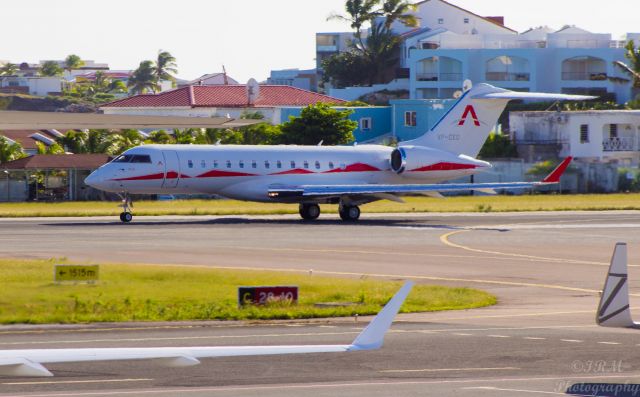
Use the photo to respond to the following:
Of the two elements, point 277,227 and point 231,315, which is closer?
point 231,315

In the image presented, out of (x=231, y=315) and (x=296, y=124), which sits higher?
(x=296, y=124)

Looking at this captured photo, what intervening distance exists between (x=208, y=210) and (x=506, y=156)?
35.1 m

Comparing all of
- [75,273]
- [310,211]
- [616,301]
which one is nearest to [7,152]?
[310,211]

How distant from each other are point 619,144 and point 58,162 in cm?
4016

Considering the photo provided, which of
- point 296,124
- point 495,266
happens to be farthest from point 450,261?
point 296,124

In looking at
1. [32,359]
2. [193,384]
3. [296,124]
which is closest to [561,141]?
[296,124]

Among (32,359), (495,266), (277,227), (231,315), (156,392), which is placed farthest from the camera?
(277,227)

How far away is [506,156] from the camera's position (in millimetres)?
90750

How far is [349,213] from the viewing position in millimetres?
54188

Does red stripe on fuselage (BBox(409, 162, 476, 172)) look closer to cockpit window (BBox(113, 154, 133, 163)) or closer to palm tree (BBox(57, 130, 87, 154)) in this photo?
cockpit window (BBox(113, 154, 133, 163))

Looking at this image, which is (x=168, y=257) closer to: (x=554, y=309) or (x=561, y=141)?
(x=554, y=309)

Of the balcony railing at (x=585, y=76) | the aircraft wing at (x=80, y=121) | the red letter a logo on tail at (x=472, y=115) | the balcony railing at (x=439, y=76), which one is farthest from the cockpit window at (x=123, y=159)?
the balcony railing at (x=585, y=76)

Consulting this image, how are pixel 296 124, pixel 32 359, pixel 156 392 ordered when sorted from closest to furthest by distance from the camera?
1. pixel 32 359
2. pixel 156 392
3. pixel 296 124

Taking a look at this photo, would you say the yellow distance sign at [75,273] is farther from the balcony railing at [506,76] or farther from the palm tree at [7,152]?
the balcony railing at [506,76]
